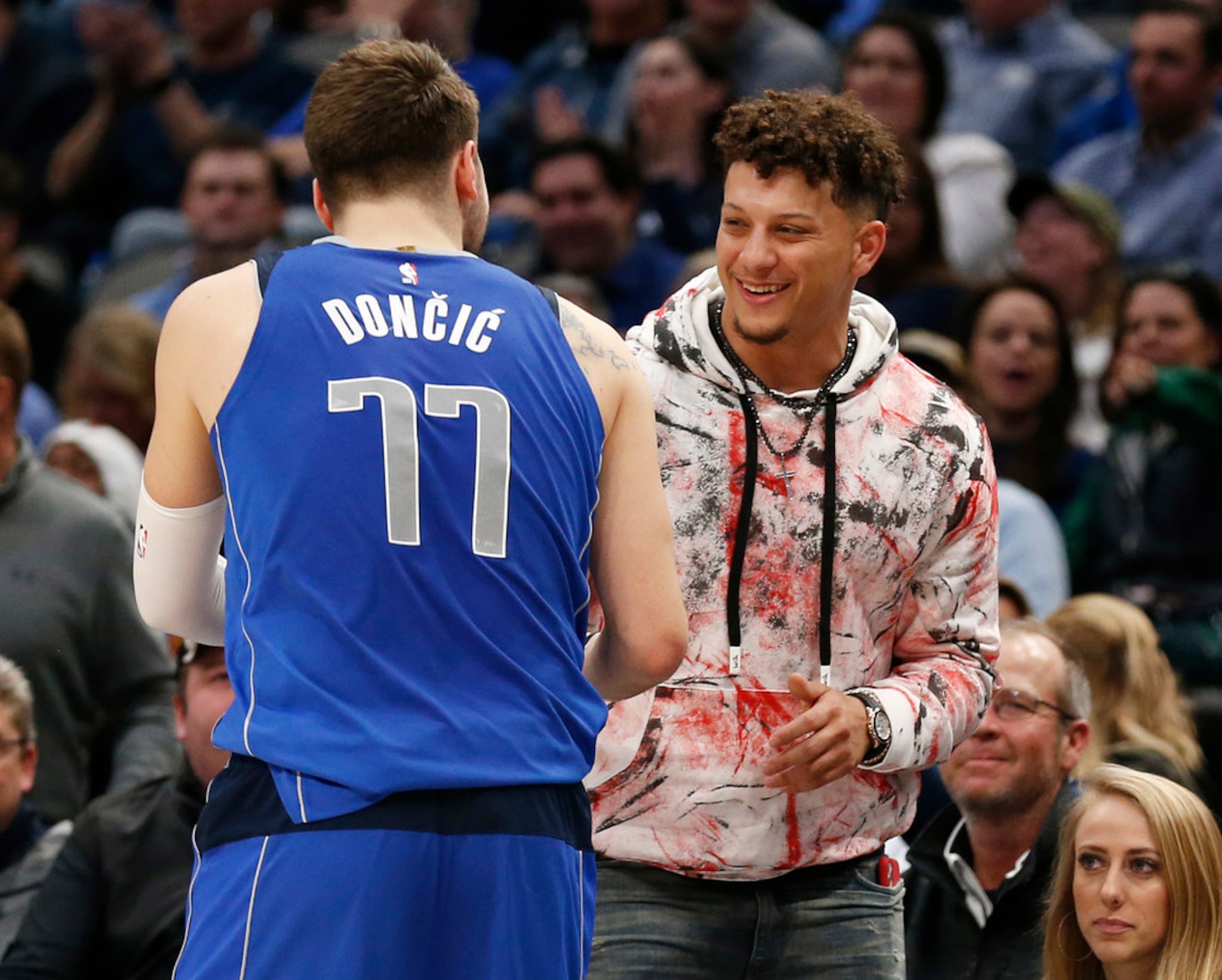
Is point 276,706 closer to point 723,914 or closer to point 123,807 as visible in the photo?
point 723,914

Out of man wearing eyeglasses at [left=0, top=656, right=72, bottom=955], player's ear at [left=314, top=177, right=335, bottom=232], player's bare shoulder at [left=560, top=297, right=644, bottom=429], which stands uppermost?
player's ear at [left=314, top=177, right=335, bottom=232]

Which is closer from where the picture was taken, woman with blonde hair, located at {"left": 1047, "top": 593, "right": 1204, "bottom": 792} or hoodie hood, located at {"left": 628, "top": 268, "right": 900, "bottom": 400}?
hoodie hood, located at {"left": 628, "top": 268, "right": 900, "bottom": 400}

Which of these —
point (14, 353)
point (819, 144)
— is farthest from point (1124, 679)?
point (14, 353)

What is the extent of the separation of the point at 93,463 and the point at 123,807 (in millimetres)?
2128

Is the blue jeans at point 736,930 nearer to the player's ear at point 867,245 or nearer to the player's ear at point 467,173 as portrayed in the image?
the player's ear at point 867,245

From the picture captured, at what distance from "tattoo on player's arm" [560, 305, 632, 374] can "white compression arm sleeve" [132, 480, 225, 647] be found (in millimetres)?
Answer: 548

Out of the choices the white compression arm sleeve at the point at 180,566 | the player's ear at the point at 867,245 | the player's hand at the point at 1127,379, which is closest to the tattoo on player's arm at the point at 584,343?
the white compression arm sleeve at the point at 180,566

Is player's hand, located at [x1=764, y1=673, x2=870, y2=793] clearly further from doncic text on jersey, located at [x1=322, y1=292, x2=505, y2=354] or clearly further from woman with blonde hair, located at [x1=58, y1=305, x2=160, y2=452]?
woman with blonde hair, located at [x1=58, y1=305, x2=160, y2=452]

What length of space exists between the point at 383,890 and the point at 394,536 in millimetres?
459

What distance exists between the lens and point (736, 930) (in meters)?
3.39

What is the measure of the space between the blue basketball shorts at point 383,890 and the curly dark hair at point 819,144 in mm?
1308

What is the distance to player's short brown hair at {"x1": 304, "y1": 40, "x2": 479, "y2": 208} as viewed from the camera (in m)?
2.72

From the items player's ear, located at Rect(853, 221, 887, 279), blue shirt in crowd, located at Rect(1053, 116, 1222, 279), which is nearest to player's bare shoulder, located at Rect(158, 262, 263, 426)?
player's ear, located at Rect(853, 221, 887, 279)

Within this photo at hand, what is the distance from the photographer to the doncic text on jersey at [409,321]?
2615mm
